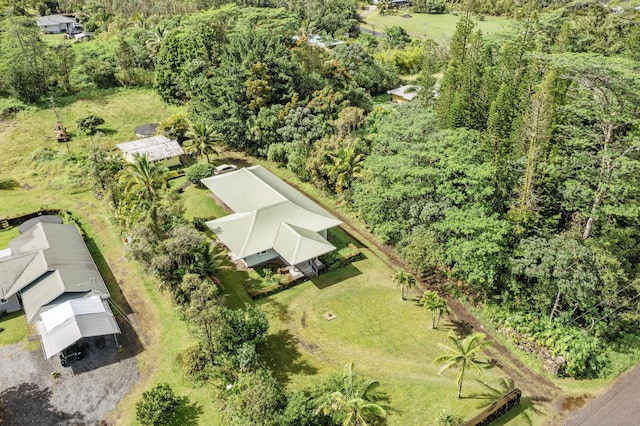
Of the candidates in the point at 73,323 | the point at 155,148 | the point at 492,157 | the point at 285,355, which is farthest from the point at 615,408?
the point at 155,148

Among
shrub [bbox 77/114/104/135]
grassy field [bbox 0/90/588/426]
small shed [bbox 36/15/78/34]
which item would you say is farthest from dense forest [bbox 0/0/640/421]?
small shed [bbox 36/15/78/34]

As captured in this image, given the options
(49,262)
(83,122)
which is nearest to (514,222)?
(49,262)

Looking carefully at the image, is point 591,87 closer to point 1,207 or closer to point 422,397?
point 422,397

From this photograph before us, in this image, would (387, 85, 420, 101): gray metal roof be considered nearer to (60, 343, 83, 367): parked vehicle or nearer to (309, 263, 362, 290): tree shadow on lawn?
(309, 263, 362, 290): tree shadow on lawn

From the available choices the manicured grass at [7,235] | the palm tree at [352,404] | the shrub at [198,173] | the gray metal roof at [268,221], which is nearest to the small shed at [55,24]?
the shrub at [198,173]

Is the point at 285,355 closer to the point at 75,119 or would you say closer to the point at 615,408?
the point at 615,408

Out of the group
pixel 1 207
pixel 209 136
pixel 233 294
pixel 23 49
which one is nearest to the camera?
pixel 233 294
